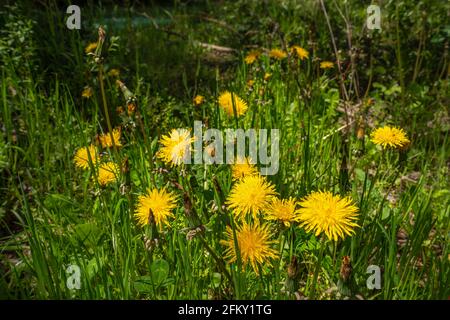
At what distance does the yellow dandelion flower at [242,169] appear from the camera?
46.5 inches

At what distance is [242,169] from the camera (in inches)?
47.0

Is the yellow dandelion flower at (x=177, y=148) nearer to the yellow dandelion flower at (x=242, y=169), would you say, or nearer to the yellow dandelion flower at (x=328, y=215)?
the yellow dandelion flower at (x=242, y=169)

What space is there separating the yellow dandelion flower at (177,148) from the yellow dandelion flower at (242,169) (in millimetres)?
140

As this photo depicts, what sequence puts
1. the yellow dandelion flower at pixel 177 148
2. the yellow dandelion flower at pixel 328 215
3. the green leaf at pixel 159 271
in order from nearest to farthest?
1. the yellow dandelion flower at pixel 328 215
2. the green leaf at pixel 159 271
3. the yellow dandelion flower at pixel 177 148

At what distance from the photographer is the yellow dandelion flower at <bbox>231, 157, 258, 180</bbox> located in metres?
1.18

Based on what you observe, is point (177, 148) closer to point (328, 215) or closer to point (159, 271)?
point (159, 271)

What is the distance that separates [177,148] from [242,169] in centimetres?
19

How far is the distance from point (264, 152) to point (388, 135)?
0.44 meters

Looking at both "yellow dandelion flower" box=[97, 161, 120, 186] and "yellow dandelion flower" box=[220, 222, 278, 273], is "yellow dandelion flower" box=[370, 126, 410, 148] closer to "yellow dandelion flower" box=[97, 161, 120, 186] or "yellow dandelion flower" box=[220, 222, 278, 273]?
"yellow dandelion flower" box=[220, 222, 278, 273]

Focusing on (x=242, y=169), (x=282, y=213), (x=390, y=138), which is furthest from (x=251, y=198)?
(x=390, y=138)

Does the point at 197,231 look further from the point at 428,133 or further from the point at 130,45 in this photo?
the point at 130,45

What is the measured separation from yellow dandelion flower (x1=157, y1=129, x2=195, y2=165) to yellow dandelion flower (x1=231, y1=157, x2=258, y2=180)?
0.46ft

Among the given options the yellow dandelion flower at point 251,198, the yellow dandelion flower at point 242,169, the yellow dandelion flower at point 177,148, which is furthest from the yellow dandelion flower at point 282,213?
the yellow dandelion flower at point 177,148

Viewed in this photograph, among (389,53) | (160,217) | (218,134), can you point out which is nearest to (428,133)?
(389,53)
